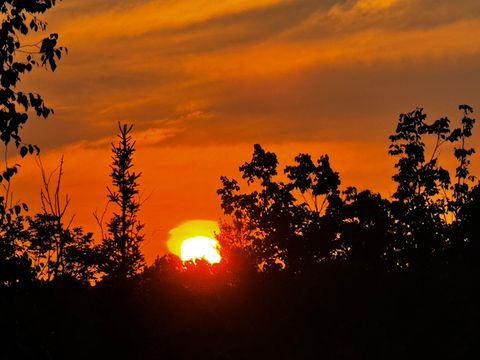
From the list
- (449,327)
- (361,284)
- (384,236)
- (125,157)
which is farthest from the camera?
(125,157)

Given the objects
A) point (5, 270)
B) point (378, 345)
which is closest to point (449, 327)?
point (378, 345)

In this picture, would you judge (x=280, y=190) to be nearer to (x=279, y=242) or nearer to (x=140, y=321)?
(x=279, y=242)

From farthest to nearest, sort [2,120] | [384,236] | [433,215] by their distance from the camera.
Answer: [384,236] → [433,215] → [2,120]

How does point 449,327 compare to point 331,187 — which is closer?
point 449,327

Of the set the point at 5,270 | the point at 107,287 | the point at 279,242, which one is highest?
the point at 279,242

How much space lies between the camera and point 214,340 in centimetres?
2478

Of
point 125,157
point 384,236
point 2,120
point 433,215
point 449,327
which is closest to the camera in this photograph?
point 2,120

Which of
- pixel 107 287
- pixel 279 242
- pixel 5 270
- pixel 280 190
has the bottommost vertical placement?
pixel 5 270

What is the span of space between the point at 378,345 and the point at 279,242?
33121 mm

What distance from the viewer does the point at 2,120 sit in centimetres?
885

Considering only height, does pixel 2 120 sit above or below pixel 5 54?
below

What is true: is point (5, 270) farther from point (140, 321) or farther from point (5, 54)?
point (140, 321)

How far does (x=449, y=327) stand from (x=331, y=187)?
1368 inches

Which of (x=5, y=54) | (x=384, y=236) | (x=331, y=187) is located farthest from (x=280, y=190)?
(x=5, y=54)
